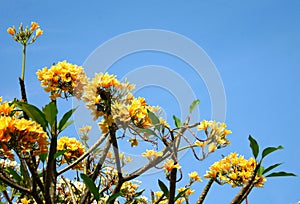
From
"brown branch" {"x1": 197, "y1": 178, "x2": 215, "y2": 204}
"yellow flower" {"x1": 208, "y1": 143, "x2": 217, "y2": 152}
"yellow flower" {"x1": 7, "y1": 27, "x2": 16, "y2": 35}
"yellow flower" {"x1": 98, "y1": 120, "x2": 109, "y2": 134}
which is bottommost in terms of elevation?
"brown branch" {"x1": 197, "y1": 178, "x2": 215, "y2": 204}

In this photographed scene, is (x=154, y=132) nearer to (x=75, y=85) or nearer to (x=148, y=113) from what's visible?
(x=148, y=113)

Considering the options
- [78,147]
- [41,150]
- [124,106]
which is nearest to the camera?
[41,150]

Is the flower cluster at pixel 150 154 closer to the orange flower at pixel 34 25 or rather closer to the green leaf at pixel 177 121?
the green leaf at pixel 177 121

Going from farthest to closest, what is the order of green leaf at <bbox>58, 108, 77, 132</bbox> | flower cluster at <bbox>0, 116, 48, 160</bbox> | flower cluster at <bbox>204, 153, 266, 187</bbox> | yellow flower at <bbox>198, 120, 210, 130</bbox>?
flower cluster at <bbox>204, 153, 266, 187</bbox> < yellow flower at <bbox>198, 120, 210, 130</bbox> < green leaf at <bbox>58, 108, 77, 132</bbox> < flower cluster at <bbox>0, 116, 48, 160</bbox>

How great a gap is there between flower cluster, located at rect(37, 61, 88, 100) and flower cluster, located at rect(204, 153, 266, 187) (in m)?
0.95

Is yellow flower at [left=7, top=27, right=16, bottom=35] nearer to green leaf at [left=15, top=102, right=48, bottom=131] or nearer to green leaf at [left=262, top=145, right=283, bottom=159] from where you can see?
green leaf at [left=15, top=102, right=48, bottom=131]

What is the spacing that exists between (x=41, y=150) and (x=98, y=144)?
14.3 inches

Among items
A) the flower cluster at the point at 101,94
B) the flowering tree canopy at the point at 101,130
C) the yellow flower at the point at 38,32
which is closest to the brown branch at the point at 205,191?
the flowering tree canopy at the point at 101,130

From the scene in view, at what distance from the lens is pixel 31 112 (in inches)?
69.0

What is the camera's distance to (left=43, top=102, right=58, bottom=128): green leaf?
171 centimetres

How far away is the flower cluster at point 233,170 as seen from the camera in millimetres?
2330

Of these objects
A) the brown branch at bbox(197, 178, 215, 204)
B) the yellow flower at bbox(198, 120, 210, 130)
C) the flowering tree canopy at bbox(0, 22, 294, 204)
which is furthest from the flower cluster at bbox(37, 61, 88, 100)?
the brown branch at bbox(197, 178, 215, 204)

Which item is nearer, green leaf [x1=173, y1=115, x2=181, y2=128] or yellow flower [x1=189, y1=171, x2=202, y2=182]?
green leaf [x1=173, y1=115, x2=181, y2=128]

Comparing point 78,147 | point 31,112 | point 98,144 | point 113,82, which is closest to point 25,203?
point 78,147
